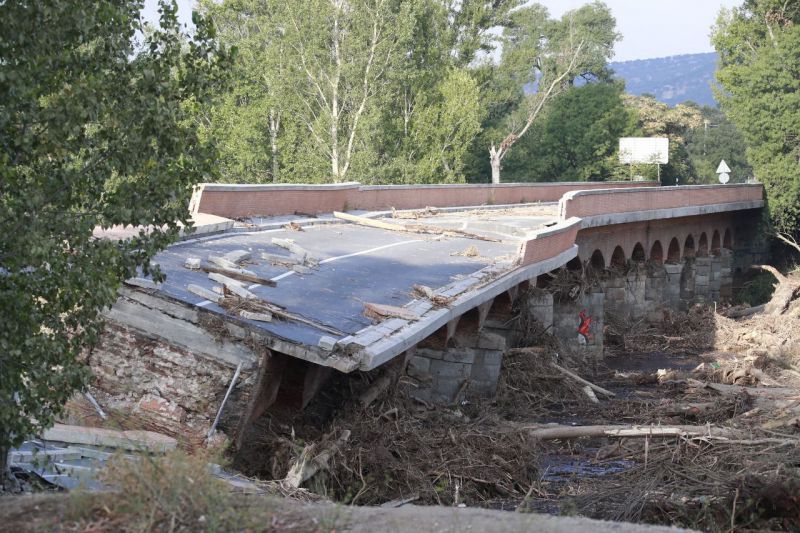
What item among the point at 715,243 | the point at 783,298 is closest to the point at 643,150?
the point at 715,243

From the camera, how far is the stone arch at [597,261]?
32.2 meters

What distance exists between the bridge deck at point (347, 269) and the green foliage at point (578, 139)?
35782 mm

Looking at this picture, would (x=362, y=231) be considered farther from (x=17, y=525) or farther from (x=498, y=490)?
A: (x=17, y=525)

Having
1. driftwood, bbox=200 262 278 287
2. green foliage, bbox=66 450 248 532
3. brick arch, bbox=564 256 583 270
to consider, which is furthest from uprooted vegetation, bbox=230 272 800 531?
brick arch, bbox=564 256 583 270

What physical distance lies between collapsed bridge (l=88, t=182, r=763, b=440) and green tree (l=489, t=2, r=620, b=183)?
1955 cm

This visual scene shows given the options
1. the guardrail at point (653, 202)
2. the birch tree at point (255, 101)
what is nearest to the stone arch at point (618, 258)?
the guardrail at point (653, 202)

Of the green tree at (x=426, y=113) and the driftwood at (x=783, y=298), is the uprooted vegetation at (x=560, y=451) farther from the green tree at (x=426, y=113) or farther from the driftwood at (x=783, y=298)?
the green tree at (x=426, y=113)

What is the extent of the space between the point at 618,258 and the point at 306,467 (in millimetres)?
25624

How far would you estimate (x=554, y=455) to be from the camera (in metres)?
15.4

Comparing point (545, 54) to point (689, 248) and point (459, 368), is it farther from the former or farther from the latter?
point (459, 368)

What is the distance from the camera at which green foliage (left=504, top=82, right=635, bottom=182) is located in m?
62.4

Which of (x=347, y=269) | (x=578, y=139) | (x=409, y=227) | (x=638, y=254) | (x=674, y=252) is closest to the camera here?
(x=347, y=269)

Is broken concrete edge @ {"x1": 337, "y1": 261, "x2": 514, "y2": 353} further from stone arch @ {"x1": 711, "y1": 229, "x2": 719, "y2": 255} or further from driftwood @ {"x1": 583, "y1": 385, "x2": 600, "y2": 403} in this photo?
stone arch @ {"x1": 711, "y1": 229, "x2": 719, "y2": 255}

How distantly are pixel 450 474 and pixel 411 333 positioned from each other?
1.65 m
